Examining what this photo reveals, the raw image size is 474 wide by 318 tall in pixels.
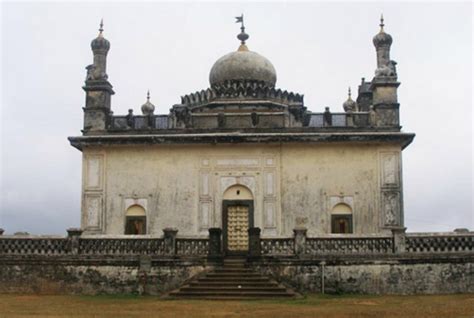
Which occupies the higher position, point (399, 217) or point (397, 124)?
point (397, 124)

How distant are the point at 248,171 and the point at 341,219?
150 inches

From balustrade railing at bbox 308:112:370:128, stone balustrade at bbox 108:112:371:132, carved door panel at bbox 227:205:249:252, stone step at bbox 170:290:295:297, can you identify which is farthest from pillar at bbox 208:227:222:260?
balustrade railing at bbox 308:112:370:128

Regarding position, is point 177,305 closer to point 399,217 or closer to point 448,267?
point 448,267

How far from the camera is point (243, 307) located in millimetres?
16547

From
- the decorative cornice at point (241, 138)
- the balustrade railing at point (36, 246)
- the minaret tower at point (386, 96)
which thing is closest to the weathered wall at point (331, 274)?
the balustrade railing at point (36, 246)

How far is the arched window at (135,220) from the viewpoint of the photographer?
26188 millimetres

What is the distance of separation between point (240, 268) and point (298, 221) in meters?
5.33

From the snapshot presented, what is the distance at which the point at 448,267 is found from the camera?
2083 cm

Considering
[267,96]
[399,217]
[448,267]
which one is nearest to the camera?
[448,267]

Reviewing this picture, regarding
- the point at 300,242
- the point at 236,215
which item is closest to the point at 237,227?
the point at 236,215

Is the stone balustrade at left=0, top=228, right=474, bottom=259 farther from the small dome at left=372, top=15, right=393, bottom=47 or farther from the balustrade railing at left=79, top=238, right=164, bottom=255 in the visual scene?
the small dome at left=372, top=15, right=393, bottom=47

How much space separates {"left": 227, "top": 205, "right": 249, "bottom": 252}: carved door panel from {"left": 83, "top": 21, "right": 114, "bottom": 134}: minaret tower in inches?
232

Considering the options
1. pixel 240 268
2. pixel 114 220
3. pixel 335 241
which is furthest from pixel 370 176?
pixel 114 220

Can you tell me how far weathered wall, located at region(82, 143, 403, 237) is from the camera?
25.7 m
